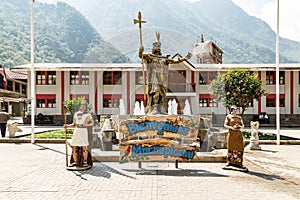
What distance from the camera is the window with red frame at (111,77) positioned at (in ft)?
105

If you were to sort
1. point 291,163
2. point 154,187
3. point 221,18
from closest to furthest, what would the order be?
point 154,187, point 291,163, point 221,18

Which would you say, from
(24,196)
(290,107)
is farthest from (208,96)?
(24,196)

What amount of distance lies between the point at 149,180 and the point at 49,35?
86.5m

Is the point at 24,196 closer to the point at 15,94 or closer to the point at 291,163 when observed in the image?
the point at 291,163

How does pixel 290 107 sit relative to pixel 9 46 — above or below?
below

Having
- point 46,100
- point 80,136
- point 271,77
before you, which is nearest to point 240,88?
point 271,77

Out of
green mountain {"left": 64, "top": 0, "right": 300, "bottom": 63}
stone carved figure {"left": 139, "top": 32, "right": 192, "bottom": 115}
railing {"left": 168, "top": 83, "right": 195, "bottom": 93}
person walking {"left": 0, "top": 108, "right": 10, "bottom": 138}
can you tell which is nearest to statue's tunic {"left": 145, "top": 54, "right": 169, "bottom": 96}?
stone carved figure {"left": 139, "top": 32, "right": 192, "bottom": 115}

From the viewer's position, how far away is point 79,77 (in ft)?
105

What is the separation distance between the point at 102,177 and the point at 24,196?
85.1 inches

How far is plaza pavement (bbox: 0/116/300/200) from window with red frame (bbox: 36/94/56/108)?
21449mm

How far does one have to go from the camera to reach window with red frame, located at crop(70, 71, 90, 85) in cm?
3191

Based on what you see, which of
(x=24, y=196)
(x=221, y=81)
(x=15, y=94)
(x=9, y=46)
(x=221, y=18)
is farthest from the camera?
(x=221, y=18)

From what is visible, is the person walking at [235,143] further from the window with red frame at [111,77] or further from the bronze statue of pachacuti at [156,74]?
the window with red frame at [111,77]

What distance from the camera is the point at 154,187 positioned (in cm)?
A: 734
